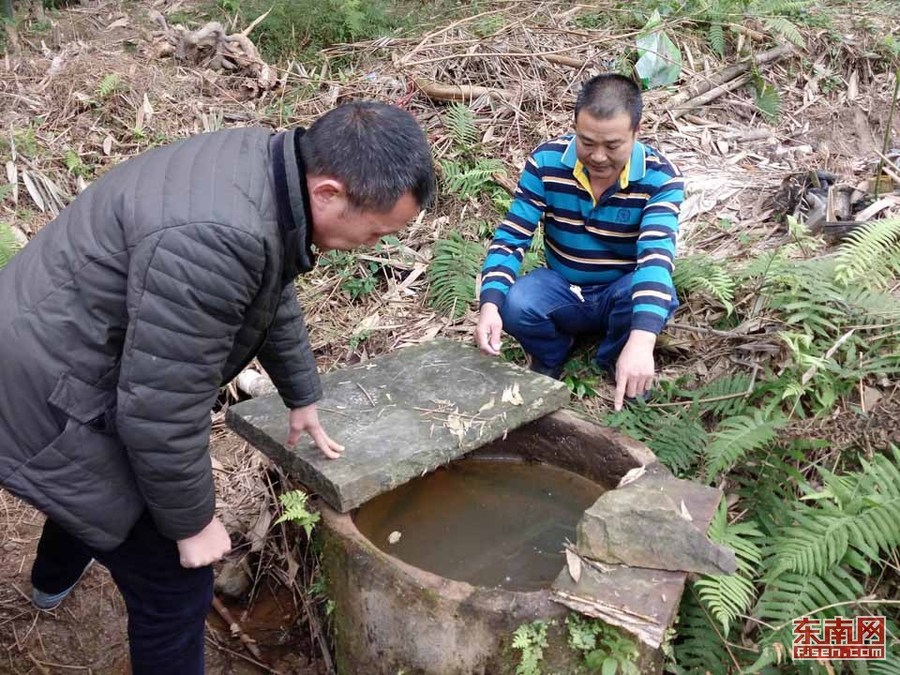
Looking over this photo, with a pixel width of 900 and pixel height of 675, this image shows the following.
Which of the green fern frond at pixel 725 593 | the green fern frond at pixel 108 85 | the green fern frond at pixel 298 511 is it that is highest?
the green fern frond at pixel 108 85

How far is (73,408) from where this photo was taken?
1.99 m

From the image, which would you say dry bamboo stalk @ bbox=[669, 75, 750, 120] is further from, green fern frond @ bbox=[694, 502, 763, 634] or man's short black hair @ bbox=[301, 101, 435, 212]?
man's short black hair @ bbox=[301, 101, 435, 212]

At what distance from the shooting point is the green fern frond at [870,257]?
136 inches

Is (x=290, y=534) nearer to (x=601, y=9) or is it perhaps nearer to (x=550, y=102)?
(x=550, y=102)

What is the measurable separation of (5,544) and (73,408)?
2156mm

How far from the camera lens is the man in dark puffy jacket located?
6.11 ft

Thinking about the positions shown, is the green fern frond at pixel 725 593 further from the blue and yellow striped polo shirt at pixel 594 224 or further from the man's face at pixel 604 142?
the man's face at pixel 604 142

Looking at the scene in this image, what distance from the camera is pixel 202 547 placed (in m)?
2.21

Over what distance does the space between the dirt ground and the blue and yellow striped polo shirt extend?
1.80 metres

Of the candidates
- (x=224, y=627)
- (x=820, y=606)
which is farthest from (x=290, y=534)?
(x=820, y=606)

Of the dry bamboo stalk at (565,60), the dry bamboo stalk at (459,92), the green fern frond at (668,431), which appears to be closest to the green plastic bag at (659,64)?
the dry bamboo stalk at (565,60)

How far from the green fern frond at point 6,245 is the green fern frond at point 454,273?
2.43m

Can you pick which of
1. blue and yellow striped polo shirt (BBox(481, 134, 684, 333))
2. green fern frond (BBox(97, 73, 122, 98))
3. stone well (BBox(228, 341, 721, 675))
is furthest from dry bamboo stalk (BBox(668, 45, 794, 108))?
green fern frond (BBox(97, 73, 122, 98))

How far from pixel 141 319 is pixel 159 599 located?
0.98 metres
